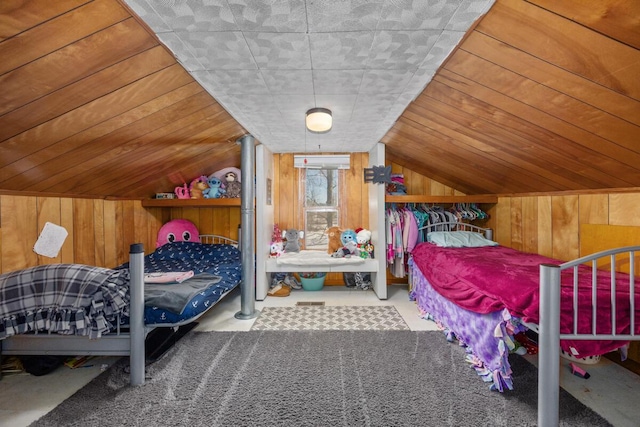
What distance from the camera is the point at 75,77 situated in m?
1.49

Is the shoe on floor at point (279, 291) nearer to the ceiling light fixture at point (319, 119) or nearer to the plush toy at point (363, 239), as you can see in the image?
the plush toy at point (363, 239)

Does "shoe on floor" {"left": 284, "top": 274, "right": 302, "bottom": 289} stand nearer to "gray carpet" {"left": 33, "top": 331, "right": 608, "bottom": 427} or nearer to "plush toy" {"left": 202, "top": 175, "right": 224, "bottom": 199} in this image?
"plush toy" {"left": 202, "top": 175, "right": 224, "bottom": 199}

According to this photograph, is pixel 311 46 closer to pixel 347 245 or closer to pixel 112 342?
pixel 112 342

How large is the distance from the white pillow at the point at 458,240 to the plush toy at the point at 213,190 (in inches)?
110

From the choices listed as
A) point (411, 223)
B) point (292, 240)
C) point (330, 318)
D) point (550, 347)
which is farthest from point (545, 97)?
point (292, 240)

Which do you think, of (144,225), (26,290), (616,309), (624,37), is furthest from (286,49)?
(144,225)

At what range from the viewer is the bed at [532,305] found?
55.5 inches

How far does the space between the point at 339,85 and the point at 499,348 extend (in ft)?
6.69

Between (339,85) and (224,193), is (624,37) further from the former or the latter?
(224,193)

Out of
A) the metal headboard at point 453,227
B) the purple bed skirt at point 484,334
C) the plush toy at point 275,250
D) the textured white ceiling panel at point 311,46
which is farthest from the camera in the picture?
the plush toy at point 275,250

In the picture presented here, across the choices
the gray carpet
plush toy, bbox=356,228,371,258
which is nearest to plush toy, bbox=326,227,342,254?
plush toy, bbox=356,228,371,258

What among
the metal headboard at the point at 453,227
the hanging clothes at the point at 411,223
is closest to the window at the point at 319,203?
the hanging clothes at the point at 411,223

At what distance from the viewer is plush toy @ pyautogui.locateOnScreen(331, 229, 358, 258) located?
393 centimetres

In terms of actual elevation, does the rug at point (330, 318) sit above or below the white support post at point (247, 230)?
below
